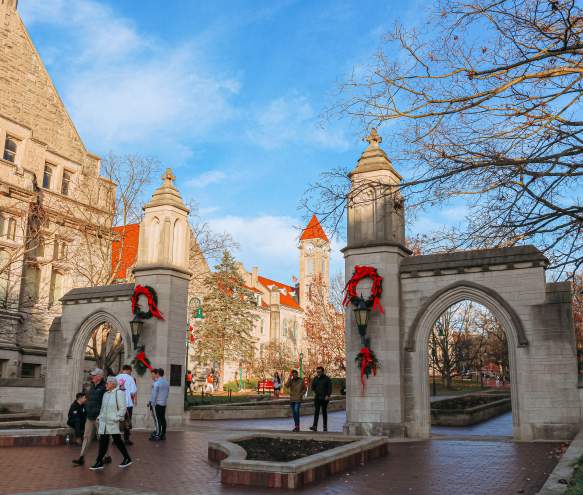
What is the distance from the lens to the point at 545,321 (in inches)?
551

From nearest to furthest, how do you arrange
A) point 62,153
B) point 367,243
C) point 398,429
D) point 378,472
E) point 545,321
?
point 378,472, point 545,321, point 398,429, point 367,243, point 62,153

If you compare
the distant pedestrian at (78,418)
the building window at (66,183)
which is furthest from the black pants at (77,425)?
the building window at (66,183)

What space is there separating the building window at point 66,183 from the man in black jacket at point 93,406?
25.8 m

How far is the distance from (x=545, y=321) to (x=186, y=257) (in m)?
11.0

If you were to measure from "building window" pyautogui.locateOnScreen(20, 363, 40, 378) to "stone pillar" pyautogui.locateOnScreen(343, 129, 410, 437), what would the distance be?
20.7 meters

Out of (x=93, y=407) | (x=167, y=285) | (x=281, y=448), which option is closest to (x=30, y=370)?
(x=167, y=285)

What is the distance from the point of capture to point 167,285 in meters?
18.6

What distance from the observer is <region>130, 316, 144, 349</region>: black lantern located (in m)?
18.1

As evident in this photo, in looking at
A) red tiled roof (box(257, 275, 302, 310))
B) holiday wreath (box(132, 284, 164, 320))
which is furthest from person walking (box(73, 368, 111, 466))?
red tiled roof (box(257, 275, 302, 310))

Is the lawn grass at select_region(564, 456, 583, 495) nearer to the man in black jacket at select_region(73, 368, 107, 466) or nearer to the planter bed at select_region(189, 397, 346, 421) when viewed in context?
the man in black jacket at select_region(73, 368, 107, 466)

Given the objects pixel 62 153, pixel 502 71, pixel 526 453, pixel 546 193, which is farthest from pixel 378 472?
pixel 62 153

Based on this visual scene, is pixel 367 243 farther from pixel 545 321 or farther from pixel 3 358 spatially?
pixel 3 358

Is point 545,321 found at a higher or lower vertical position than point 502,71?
lower

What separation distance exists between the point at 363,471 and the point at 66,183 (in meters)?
29.5
